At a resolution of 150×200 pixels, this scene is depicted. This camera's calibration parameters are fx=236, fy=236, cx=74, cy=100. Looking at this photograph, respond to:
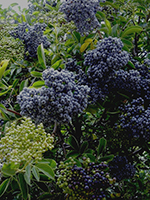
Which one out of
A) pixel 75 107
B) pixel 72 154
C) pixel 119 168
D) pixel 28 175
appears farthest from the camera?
pixel 119 168

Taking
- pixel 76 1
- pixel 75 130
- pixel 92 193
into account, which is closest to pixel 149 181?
pixel 75 130

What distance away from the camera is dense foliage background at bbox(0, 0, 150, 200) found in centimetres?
134

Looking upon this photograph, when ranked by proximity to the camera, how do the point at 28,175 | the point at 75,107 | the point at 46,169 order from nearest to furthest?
1. the point at 28,175
2. the point at 46,169
3. the point at 75,107

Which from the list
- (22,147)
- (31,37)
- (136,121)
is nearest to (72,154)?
(136,121)

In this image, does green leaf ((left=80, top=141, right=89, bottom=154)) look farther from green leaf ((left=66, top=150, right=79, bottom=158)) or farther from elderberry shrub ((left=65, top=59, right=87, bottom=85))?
elderberry shrub ((left=65, top=59, right=87, bottom=85))

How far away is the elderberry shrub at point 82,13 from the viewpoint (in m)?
1.93

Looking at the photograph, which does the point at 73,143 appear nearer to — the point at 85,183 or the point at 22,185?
the point at 85,183

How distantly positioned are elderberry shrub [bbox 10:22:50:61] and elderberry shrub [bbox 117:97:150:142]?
101cm

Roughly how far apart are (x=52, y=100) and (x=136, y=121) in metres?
0.62

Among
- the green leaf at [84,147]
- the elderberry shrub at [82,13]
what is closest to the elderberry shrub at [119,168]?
the green leaf at [84,147]

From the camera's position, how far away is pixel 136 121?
1.64 meters

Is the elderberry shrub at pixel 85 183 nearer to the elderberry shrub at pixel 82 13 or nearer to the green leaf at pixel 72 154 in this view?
the green leaf at pixel 72 154

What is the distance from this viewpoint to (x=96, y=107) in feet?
6.43

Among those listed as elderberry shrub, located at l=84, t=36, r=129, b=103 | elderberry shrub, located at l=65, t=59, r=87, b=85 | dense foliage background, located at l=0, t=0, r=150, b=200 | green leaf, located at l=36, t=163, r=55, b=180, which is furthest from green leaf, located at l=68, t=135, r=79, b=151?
green leaf, located at l=36, t=163, r=55, b=180
